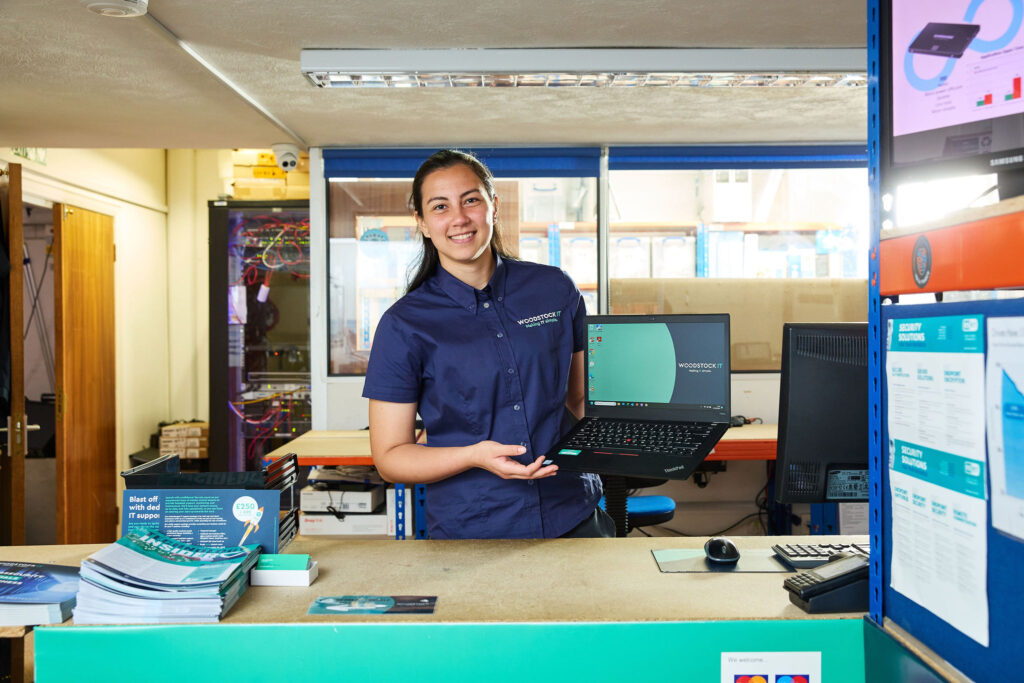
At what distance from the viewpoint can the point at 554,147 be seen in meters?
4.08

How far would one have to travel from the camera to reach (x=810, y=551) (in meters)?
1.60

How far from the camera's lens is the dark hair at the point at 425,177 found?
1.84m

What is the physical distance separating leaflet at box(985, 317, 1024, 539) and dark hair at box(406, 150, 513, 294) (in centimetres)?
125

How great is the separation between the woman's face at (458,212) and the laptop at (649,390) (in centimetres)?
34

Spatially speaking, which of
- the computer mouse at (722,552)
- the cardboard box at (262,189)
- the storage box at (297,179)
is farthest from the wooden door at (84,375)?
the computer mouse at (722,552)

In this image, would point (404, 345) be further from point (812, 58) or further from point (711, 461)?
point (711, 461)

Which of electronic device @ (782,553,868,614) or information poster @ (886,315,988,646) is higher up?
information poster @ (886,315,988,646)

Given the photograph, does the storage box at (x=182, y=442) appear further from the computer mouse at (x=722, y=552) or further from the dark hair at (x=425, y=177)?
the computer mouse at (x=722, y=552)

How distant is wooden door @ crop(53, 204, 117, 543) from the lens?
4.14 meters

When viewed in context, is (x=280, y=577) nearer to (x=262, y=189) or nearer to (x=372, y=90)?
(x=372, y=90)

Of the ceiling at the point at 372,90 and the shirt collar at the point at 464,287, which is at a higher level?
the ceiling at the point at 372,90

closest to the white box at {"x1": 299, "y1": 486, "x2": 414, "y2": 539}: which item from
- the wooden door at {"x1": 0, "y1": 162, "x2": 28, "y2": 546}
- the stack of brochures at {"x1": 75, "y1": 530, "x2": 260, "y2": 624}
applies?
the wooden door at {"x1": 0, "y1": 162, "x2": 28, "y2": 546}

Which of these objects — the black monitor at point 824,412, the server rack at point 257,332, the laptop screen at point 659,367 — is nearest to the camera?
the black monitor at point 824,412

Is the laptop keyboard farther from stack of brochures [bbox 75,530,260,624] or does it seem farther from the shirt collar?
stack of brochures [bbox 75,530,260,624]
